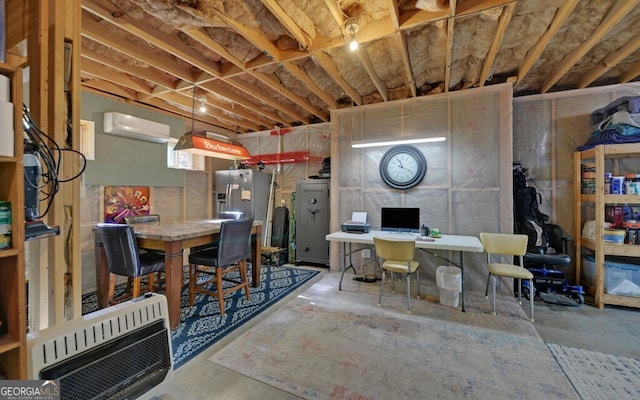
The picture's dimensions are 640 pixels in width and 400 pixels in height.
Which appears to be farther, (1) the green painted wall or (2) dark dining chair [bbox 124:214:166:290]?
(1) the green painted wall

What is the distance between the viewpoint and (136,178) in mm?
4219

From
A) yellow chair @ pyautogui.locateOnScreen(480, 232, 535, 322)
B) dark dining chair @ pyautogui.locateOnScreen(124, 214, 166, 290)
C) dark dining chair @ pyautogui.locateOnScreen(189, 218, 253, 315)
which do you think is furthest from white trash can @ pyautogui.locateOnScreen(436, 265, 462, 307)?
dark dining chair @ pyautogui.locateOnScreen(124, 214, 166, 290)

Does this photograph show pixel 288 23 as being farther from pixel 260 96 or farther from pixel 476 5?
pixel 260 96

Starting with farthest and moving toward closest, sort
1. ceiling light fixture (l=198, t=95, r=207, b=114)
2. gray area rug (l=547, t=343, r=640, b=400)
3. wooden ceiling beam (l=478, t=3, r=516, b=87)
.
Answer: ceiling light fixture (l=198, t=95, r=207, b=114) → wooden ceiling beam (l=478, t=3, r=516, b=87) → gray area rug (l=547, t=343, r=640, b=400)

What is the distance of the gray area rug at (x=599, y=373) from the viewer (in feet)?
5.79

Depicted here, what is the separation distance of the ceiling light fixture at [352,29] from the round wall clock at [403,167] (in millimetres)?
1944

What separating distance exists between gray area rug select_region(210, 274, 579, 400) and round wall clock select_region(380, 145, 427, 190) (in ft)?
5.57

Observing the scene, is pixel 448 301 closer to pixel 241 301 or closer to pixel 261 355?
pixel 261 355

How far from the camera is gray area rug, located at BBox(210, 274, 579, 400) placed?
1.82 m

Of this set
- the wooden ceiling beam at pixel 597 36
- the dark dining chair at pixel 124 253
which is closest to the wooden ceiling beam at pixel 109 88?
the dark dining chair at pixel 124 253

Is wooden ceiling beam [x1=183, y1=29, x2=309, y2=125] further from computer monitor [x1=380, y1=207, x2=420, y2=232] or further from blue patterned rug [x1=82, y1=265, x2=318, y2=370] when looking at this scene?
blue patterned rug [x1=82, y1=265, x2=318, y2=370]

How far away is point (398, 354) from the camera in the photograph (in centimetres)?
220

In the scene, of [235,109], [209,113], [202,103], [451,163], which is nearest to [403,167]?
[451,163]

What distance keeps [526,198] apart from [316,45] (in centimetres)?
331
